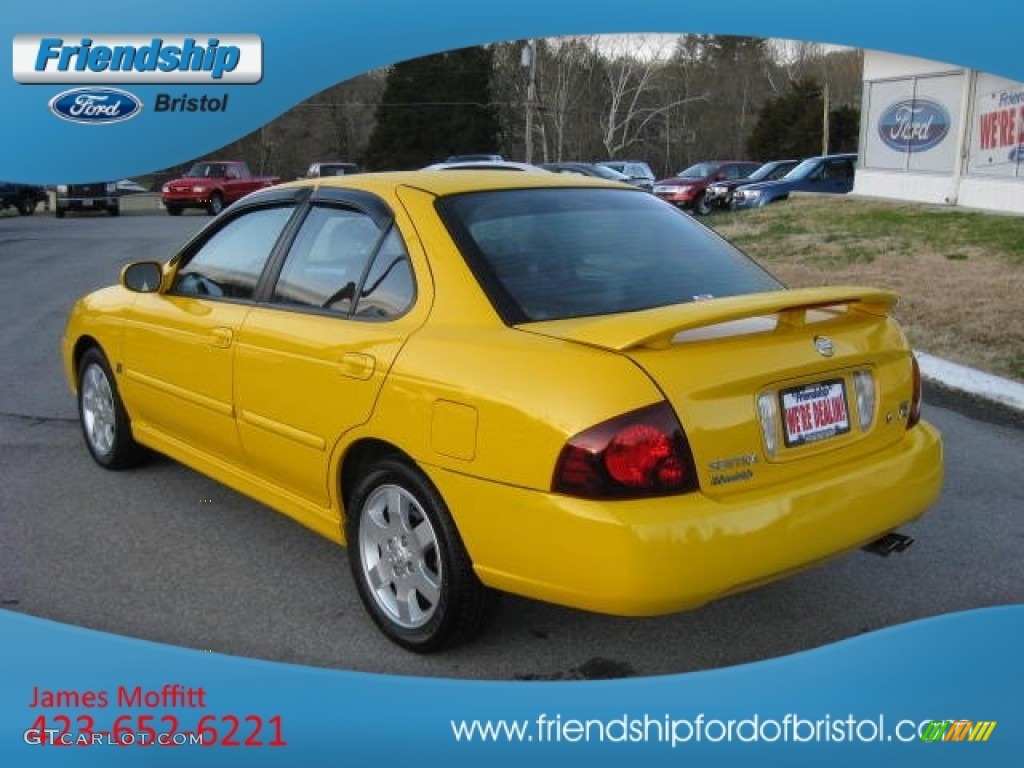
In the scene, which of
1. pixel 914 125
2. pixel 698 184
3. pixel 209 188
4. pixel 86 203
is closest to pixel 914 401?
pixel 914 125

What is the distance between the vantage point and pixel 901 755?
9.36ft

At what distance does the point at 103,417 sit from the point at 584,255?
314 centimetres

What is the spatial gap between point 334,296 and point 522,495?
128cm

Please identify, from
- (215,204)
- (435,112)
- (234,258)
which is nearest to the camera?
(234,258)

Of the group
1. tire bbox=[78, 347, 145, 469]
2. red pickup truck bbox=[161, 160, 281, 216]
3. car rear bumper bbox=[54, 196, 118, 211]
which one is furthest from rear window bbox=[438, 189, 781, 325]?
car rear bumper bbox=[54, 196, 118, 211]

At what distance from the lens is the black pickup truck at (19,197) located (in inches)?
1226

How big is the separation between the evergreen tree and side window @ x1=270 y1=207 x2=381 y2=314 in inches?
1478

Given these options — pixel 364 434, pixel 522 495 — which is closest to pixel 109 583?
pixel 364 434

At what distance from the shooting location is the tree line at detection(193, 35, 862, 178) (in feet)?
139

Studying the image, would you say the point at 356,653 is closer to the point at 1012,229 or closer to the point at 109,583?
the point at 109,583

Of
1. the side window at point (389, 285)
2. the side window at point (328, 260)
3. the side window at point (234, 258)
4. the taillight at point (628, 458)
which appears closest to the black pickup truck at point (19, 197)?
the side window at point (234, 258)

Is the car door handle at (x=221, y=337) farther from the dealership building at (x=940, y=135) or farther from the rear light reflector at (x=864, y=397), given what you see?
the dealership building at (x=940, y=135)

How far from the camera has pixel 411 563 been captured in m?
3.33

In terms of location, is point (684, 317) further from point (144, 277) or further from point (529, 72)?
point (529, 72)
